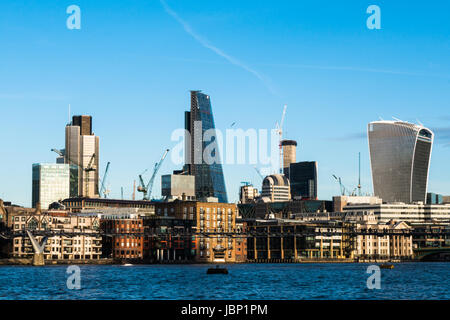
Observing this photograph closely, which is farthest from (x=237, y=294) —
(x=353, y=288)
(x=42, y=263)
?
(x=42, y=263)

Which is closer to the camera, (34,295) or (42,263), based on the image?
(34,295)

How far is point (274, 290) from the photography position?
275 feet
